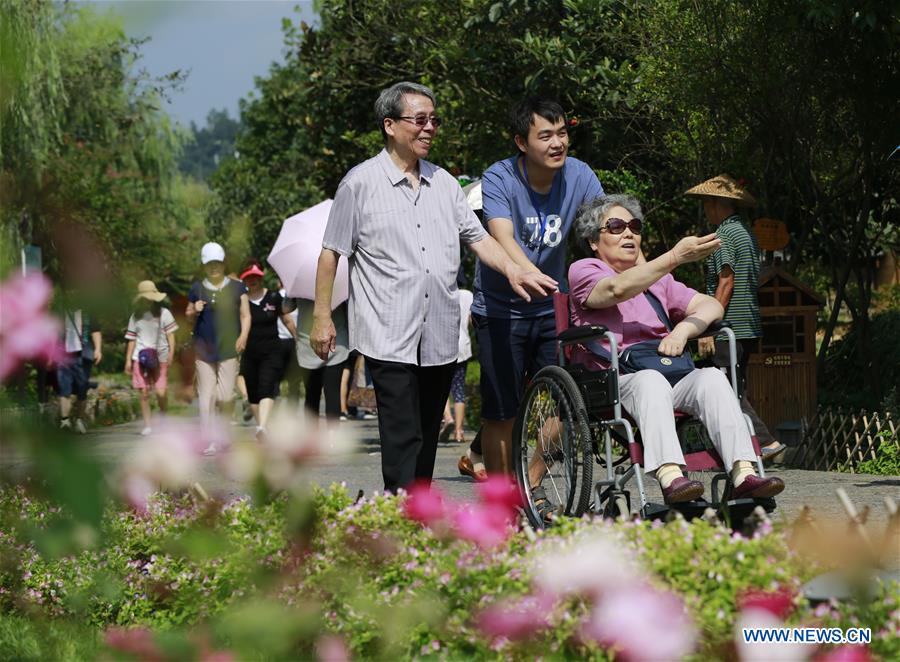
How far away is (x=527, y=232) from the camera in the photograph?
6457 mm

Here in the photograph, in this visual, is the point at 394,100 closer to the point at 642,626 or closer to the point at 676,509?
the point at 676,509

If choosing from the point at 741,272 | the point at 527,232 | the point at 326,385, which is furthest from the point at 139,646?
the point at 326,385

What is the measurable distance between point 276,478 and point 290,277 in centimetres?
956

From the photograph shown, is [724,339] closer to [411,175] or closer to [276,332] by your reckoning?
[411,175]

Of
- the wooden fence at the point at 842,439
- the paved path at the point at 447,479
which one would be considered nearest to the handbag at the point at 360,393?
the paved path at the point at 447,479

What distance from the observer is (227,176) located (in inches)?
1769

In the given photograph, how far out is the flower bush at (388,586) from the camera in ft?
6.86

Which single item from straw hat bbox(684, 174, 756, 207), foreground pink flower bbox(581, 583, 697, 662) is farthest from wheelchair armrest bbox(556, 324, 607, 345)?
straw hat bbox(684, 174, 756, 207)

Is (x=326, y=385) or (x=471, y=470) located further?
(x=326, y=385)

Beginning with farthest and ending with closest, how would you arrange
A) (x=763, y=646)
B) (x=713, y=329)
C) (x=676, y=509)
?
(x=713, y=329) → (x=676, y=509) → (x=763, y=646)

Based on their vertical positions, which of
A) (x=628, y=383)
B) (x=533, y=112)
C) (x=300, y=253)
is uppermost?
(x=533, y=112)

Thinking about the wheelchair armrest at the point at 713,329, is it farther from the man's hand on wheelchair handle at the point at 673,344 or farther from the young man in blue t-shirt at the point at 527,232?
the young man in blue t-shirt at the point at 527,232

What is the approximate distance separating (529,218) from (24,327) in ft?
16.9

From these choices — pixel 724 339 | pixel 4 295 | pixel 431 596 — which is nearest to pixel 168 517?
pixel 431 596
